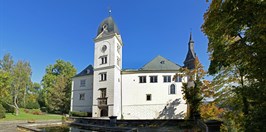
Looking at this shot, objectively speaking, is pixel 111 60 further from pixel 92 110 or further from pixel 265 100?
pixel 265 100

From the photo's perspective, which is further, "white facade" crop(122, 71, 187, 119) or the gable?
the gable

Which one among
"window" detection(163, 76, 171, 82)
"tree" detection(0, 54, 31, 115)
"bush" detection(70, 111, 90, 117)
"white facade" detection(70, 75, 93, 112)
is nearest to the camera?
"tree" detection(0, 54, 31, 115)

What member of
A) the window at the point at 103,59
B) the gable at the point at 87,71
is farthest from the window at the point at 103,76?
the gable at the point at 87,71

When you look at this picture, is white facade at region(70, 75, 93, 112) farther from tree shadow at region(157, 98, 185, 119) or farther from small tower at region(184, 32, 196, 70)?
small tower at region(184, 32, 196, 70)

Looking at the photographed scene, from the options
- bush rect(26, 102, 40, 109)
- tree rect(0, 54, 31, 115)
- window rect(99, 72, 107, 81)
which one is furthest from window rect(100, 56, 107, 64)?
bush rect(26, 102, 40, 109)

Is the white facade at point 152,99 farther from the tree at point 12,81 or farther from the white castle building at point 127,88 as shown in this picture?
the tree at point 12,81

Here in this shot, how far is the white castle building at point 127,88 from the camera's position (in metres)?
31.9

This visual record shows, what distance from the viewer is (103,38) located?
1395 inches

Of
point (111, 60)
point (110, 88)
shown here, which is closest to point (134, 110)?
point (110, 88)

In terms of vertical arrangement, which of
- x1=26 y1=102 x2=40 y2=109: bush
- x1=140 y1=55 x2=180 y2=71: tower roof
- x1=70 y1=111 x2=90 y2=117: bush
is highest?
x1=140 y1=55 x2=180 y2=71: tower roof

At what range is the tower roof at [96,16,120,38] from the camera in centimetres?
3548

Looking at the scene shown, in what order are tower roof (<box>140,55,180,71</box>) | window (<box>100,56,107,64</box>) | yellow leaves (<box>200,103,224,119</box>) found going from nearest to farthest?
1. yellow leaves (<box>200,103,224,119</box>)
2. tower roof (<box>140,55,180,71</box>)
3. window (<box>100,56,107,64</box>)

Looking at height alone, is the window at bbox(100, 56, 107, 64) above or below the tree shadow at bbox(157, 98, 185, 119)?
above

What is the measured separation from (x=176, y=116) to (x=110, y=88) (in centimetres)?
1207
